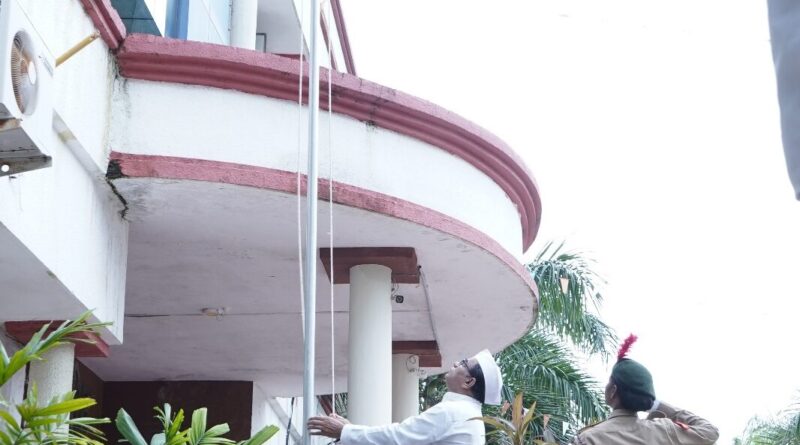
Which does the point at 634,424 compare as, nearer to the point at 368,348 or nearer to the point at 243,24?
the point at 368,348

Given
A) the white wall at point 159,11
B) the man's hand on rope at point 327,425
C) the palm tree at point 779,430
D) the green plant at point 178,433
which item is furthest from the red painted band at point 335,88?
the palm tree at point 779,430

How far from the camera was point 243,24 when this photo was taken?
12.1m

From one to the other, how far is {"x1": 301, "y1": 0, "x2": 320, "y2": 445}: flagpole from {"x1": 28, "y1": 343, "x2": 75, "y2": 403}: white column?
5.10 feet

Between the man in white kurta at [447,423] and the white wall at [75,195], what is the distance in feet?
5.23

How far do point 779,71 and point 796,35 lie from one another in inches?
1.7

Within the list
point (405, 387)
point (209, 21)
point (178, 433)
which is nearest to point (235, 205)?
point (178, 433)

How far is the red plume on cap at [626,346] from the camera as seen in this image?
5405 mm

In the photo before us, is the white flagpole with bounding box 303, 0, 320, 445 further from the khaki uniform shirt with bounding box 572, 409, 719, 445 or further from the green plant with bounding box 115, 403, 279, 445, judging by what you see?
the khaki uniform shirt with bounding box 572, 409, 719, 445

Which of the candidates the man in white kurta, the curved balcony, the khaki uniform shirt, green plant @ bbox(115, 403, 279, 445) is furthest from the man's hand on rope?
the curved balcony

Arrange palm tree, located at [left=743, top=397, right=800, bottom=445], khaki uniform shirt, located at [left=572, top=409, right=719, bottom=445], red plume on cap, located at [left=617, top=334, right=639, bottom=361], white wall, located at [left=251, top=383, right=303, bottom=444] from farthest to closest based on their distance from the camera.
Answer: palm tree, located at [left=743, top=397, right=800, bottom=445] → white wall, located at [left=251, top=383, right=303, bottom=444] → red plume on cap, located at [left=617, top=334, right=639, bottom=361] → khaki uniform shirt, located at [left=572, top=409, right=719, bottom=445]

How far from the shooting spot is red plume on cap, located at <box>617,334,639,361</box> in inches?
213

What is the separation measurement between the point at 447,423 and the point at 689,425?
1.24 metres

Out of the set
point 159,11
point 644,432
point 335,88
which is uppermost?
point 159,11

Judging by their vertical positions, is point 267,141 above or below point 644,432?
above
